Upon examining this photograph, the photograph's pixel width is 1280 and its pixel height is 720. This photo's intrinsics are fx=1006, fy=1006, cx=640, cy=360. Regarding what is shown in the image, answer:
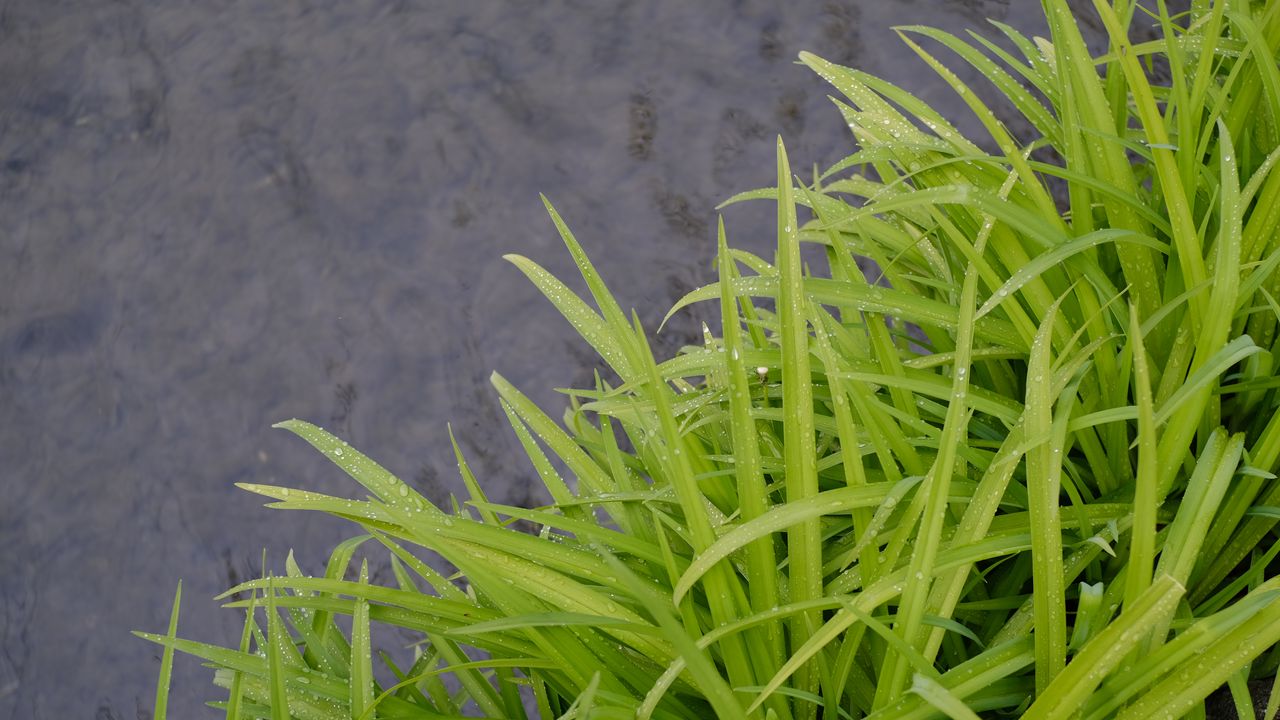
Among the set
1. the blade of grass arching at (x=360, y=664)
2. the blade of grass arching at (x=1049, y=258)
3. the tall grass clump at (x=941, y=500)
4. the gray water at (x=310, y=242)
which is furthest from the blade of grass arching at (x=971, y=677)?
the gray water at (x=310, y=242)

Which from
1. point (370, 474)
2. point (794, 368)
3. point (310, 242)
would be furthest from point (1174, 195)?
point (310, 242)

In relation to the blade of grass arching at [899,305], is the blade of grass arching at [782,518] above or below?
below

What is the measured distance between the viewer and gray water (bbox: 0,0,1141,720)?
1788 mm

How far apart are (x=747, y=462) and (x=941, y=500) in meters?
0.13

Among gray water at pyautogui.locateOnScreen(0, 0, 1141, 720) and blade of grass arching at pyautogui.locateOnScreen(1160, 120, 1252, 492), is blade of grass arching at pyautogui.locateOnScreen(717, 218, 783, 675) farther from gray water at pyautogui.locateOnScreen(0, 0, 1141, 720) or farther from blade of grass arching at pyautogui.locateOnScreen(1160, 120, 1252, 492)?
gray water at pyautogui.locateOnScreen(0, 0, 1141, 720)

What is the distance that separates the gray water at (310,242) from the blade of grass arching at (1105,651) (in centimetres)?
126

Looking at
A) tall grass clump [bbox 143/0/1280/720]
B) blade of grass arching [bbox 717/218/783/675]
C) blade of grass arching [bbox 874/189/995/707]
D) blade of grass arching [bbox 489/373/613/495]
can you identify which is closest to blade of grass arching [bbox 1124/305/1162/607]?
tall grass clump [bbox 143/0/1280/720]

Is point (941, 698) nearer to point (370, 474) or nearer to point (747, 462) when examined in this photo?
point (747, 462)

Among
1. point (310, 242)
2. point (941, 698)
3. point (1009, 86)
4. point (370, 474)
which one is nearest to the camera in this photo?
point (941, 698)

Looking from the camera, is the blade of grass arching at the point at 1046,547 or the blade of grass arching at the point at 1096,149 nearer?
the blade of grass arching at the point at 1046,547

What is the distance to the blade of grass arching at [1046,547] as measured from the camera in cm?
61

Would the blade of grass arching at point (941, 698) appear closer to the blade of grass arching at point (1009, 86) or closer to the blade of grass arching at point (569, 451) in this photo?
the blade of grass arching at point (569, 451)

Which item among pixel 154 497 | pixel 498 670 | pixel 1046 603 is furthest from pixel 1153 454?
pixel 154 497

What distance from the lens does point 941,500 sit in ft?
1.98
